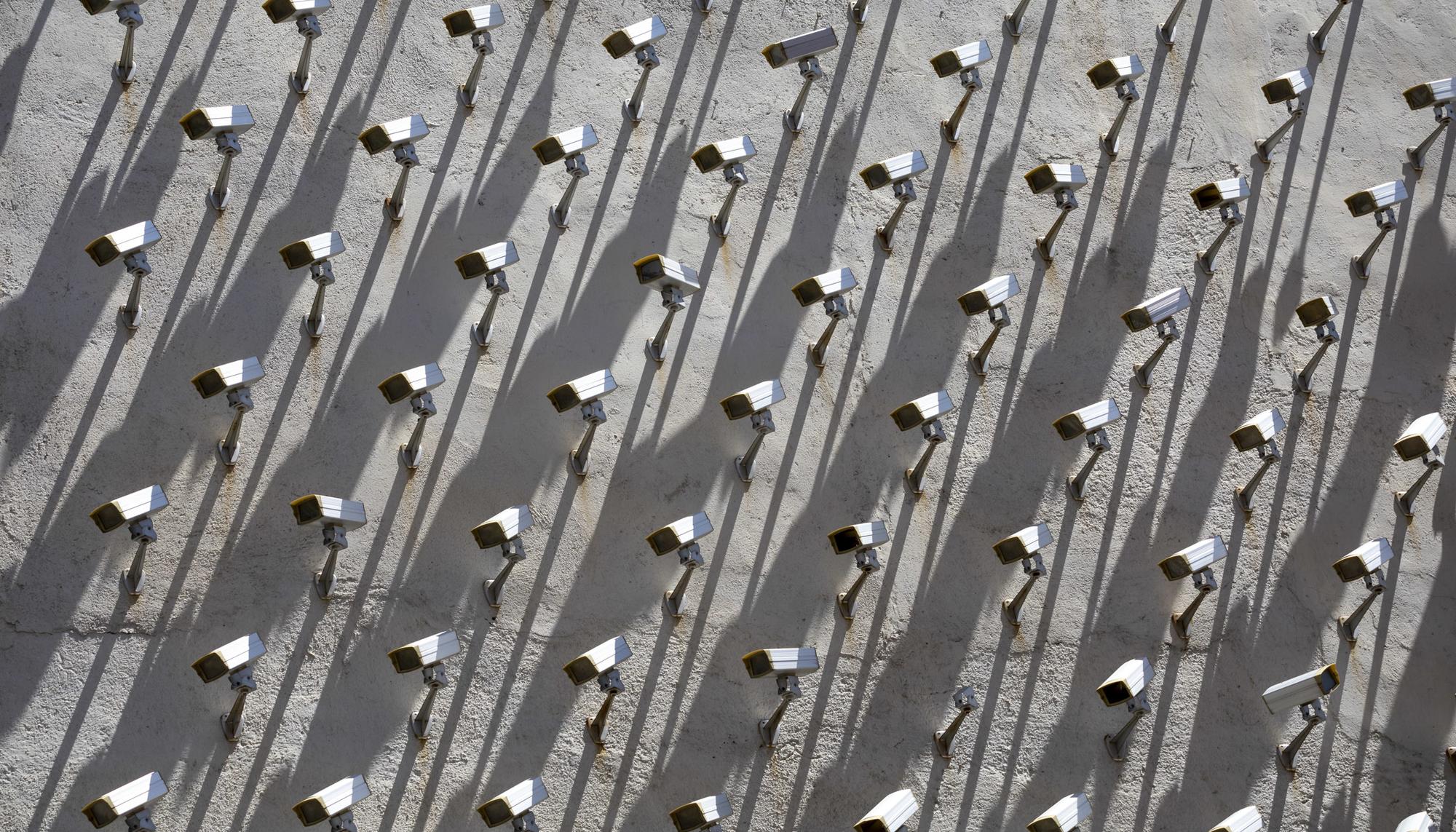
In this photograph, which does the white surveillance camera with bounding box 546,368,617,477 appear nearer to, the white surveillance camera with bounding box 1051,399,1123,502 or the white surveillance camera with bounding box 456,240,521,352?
the white surveillance camera with bounding box 456,240,521,352

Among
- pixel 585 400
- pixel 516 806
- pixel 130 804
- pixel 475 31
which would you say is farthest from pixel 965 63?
pixel 130 804

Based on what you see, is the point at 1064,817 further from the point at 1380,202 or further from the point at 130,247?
the point at 130,247

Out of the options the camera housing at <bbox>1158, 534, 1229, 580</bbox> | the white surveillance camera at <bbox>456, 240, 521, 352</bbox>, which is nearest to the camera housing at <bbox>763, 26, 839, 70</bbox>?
the white surveillance camera at <bbox>456, 240, 521, 352</bbox>

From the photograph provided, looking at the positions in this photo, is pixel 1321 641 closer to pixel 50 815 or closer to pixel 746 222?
pixel 746 222

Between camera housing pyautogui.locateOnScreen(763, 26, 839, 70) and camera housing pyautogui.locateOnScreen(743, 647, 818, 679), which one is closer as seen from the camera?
camera housing pyautogui.locateOnScreen(743, 647, 818, 679)

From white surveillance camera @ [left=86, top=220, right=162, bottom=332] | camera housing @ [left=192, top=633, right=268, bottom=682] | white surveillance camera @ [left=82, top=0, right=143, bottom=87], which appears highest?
white surveillance camera @ [left=82, top=0, right=143, bottom=87]

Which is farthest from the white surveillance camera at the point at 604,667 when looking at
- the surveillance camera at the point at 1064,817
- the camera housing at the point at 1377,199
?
the camera housing at the point at 1377,199
